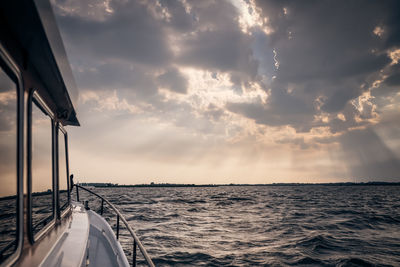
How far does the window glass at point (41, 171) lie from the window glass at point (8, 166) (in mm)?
545

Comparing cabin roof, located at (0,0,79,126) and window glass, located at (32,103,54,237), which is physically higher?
cabin roof, located at (0,0,79,126)

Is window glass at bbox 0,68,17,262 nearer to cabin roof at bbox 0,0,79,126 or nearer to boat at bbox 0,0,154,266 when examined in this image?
boat at bbox 0,0,154,266

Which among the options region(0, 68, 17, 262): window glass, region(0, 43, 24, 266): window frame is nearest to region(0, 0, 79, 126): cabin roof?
region(0, 43, 24, 266): window frame

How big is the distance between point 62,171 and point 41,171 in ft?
4.32

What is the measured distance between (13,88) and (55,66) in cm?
57

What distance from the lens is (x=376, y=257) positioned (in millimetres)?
9000

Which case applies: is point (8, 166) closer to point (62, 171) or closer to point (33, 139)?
point (33, 139)

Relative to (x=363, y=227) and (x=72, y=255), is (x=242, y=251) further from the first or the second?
(x=363, y=227)

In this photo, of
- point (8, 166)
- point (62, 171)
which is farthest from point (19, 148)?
point (62, 171)

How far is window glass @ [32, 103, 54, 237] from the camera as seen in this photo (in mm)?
2393

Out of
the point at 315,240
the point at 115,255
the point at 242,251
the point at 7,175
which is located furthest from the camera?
the point at 315,240

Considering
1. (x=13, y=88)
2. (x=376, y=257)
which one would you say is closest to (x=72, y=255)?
(x=13, y=88)

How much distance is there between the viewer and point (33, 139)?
2342mm

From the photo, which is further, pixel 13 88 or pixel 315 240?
pixel 315 240
